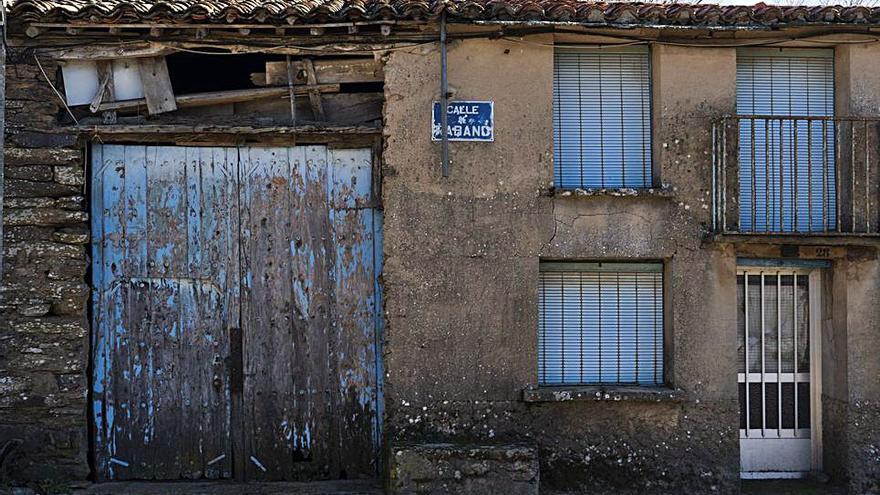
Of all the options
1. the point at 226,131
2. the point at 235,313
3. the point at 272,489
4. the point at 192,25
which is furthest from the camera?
the point at 235,313

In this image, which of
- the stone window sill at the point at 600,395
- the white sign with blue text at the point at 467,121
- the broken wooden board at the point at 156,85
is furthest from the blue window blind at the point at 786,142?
the broken wooden board at the point at 156,85

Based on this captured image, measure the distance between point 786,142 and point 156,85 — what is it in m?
5.21

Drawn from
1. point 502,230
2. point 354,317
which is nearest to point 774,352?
point 502,230

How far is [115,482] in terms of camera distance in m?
7.13

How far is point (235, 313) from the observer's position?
7277mm

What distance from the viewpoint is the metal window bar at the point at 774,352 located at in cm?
760

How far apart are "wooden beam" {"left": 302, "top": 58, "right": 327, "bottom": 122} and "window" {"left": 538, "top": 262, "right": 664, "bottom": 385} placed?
2232 millimetres

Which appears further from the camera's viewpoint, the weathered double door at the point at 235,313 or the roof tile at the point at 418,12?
the weathered double door at the point at 235,313

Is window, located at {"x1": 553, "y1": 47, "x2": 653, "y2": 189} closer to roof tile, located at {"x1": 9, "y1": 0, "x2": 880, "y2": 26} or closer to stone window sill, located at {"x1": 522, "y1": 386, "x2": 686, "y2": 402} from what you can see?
roof tile, located at {"x1": 9, "y1": 0, "x2": 880, "y2": 26}

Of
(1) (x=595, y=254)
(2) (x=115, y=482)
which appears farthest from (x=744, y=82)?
(2) (x=115, y=482)

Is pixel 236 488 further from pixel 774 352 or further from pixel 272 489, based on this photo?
pixel 774 352

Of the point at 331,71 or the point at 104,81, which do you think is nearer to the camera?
the point at 104,81

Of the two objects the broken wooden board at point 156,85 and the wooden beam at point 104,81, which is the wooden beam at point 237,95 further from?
the wooden beam at point 104,81

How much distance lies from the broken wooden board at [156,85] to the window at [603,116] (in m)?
3.18
